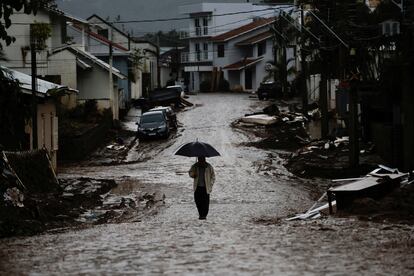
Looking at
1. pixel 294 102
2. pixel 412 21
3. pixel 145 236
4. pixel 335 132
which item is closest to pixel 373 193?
pixel 145 236

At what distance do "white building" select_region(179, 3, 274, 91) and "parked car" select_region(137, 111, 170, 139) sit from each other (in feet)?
184

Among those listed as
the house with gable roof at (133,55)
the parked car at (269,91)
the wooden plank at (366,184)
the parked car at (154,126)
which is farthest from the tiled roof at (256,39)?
the wooden plank at (366,184)

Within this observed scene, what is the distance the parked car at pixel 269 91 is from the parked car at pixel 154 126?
958 inches

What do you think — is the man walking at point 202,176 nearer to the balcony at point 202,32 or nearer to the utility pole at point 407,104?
the utility pole at point 407,104

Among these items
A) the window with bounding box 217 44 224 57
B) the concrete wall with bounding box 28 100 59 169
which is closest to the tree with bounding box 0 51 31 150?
the concrete wall with bounding box 28 100 59 169

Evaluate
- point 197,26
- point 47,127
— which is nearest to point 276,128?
point 47,127

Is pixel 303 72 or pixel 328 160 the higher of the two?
pixel 303 72

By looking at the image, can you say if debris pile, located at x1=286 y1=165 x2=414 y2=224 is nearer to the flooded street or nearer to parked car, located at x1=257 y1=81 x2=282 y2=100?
the flooded street

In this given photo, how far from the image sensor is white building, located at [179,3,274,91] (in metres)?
110

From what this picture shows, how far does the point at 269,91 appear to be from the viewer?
75.4 m

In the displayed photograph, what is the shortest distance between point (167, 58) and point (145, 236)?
375ft

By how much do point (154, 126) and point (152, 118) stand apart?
4.04 feet

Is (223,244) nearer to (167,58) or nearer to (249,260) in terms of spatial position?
(249,260)

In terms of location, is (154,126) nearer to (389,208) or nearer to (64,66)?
(64,66)
